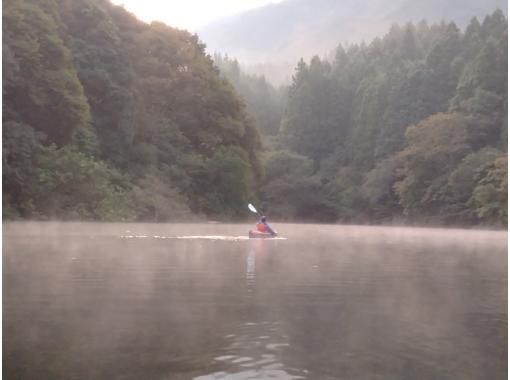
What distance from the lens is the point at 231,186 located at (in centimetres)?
5197

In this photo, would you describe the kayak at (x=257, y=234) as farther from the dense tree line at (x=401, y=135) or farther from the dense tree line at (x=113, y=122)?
the dense tree line at (x=401, y=135)

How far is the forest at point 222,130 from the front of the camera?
3597cm

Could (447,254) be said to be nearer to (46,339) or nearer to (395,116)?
(46,339)

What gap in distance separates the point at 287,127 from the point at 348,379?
262ft

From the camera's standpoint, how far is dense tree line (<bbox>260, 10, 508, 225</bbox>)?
57344 millimetres

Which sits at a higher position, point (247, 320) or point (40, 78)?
point (40, 78)

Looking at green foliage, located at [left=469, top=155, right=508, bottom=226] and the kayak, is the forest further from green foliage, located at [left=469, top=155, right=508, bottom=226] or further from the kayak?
the kayak

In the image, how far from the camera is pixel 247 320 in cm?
876

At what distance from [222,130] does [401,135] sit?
2209 cm

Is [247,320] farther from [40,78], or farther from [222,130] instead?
[222,130]

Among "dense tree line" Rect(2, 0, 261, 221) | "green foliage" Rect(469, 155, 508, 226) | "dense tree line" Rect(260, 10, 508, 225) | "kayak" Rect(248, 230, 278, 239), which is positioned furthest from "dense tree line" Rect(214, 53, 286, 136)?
"kayak" Rect(248, 230, 278, 239)

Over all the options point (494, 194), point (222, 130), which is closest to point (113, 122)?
point (222, 130)

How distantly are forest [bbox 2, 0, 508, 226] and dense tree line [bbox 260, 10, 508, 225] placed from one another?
0.13 metres

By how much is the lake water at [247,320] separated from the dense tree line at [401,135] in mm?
37862
